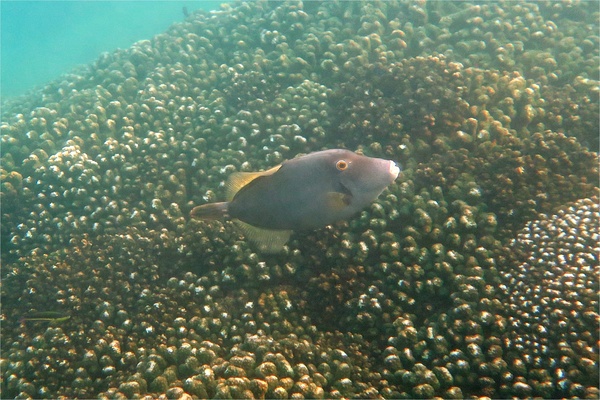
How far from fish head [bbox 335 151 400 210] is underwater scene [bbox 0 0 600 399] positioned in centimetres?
2

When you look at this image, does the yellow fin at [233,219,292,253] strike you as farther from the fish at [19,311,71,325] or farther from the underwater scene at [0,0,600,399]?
the fish at [19,311,71,325]

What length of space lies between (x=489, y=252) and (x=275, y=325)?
2733 millimetres

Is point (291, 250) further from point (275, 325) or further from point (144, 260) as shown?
point (144, 260)

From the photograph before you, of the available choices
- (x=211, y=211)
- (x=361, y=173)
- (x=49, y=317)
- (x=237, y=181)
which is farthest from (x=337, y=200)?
(x=49, y=317)

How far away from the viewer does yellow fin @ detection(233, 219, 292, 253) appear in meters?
4.57

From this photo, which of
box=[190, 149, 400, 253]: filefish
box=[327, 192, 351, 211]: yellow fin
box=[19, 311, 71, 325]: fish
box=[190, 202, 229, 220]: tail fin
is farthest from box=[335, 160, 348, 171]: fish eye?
A: box=[19, 311, 71, 325]: fish

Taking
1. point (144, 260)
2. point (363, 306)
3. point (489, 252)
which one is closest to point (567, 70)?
point (489, 252)

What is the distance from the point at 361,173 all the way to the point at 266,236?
1425 mm

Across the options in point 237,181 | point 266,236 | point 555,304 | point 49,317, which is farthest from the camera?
point 49,317

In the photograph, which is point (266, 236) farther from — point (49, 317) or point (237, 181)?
point (49, 317)

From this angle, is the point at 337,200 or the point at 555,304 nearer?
the point at 555,304

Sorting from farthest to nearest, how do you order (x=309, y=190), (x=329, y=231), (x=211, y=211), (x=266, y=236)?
(x=329, y=231)
(x=266, y=236)
(x=211, y=211)
(x=309, y=190)

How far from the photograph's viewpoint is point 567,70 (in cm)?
741

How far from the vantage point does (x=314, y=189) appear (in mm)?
4086
